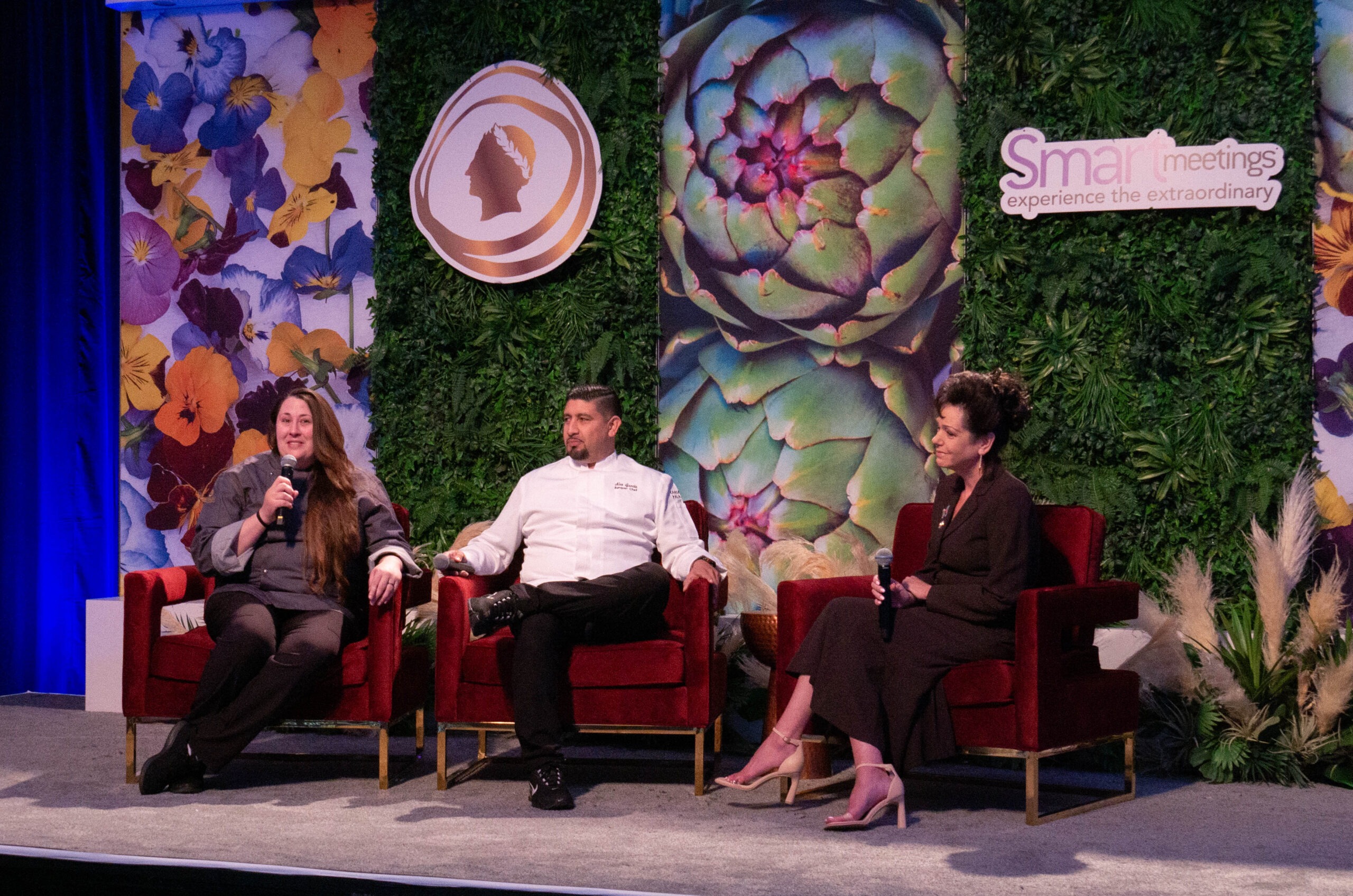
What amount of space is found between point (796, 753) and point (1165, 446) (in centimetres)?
196

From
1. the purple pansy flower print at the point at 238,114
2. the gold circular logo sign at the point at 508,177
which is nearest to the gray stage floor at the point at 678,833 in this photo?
the gold circular logo sign at the point at 508,177

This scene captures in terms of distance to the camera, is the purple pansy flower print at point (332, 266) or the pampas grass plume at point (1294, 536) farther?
the purple pansy flower print at point (332, 266)

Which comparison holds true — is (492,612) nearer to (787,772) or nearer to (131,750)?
(787,772)

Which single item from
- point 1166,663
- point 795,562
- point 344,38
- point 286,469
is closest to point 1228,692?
point 1166,663

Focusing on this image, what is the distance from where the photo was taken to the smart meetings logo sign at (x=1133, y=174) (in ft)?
16.2

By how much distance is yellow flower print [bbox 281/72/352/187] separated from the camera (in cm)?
595

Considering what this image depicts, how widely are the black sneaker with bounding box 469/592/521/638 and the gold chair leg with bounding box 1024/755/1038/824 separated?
4.85ft

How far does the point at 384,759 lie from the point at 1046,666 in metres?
1.91

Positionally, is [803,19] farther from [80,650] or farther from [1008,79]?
[80,650]

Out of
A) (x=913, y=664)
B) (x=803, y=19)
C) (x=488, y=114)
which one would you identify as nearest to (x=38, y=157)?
(x=488, y=114)

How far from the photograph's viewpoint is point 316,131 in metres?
5.97

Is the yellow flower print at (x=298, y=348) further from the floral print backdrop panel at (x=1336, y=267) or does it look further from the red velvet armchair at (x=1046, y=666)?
the floral print backdrop panel at (x=1336, y=267)

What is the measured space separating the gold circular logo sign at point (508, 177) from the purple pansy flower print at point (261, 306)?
0.69 m

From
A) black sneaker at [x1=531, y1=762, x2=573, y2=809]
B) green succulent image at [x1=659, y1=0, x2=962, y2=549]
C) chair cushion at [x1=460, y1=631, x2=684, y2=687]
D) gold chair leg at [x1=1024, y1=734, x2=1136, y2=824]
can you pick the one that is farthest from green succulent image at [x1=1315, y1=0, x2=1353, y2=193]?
black sneaker at [x1=531, y1=762, x2=573, y2=809]
